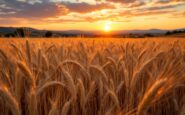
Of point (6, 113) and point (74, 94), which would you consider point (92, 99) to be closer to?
point (74, 94)

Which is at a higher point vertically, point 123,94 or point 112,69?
point 112,69

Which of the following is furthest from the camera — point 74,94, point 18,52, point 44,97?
point 18,52

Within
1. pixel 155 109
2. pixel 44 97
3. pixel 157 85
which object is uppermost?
pixel 157 85

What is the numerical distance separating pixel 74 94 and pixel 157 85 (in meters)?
0.75

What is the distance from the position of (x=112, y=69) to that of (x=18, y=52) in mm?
1007

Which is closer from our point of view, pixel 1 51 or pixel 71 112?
pixel 71 112

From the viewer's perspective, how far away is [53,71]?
2.62m

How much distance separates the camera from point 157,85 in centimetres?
115

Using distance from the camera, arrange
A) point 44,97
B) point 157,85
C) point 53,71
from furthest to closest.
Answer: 1. point 53,71
2. point 44,97
3. point 157,85

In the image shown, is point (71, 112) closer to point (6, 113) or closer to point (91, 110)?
point (91, 110)

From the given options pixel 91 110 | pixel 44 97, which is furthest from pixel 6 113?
pixel 91 110

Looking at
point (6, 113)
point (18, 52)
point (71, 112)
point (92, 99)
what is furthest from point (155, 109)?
point (18, 52)

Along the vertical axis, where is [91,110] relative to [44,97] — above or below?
below

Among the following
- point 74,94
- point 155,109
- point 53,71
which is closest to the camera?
point 74,94
